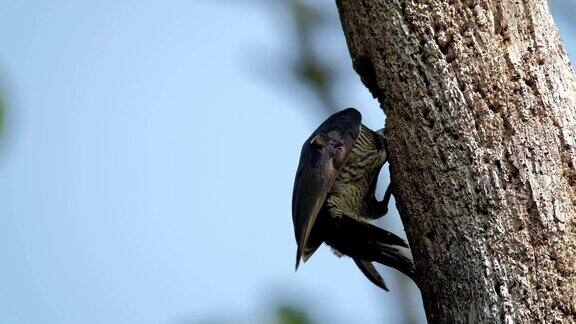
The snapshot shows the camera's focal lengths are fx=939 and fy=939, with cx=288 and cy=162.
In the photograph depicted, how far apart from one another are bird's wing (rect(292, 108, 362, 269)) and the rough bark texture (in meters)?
0.61

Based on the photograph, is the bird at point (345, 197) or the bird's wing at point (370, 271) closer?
the bird at point (345, 197)

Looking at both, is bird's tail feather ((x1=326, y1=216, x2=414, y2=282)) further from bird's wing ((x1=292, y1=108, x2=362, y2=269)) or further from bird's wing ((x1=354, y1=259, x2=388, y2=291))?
bird's wing ((x1=292, y1=108, x2=362, y2=269))

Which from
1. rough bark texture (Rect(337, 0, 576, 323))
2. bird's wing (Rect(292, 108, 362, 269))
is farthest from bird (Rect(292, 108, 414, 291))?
rough bark texture (Rect(337, 0, 576, 323))

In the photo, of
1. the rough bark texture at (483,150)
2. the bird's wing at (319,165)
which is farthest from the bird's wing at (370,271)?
the rough bark texture at (483,150)

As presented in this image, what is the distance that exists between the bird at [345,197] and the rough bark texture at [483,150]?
56 cm

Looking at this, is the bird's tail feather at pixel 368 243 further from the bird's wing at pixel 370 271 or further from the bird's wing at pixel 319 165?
the bird's wing at pixel 319 165

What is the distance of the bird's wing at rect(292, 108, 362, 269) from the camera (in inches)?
175

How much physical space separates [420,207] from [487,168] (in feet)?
1.11

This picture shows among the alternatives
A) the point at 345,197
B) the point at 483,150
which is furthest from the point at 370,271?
the point at 483,150

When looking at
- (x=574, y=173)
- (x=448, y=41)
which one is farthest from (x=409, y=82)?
(x=574, y=173)

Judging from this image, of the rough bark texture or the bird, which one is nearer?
the rough bark texture

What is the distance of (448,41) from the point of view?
382cm

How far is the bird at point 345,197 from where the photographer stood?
4453mm

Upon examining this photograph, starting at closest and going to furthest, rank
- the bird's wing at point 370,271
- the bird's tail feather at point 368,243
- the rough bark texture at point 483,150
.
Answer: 1. the rough bark texture at point 483,150
2. the bird's tail feather at point 368,243
3. the bird's wing at point 370,271
